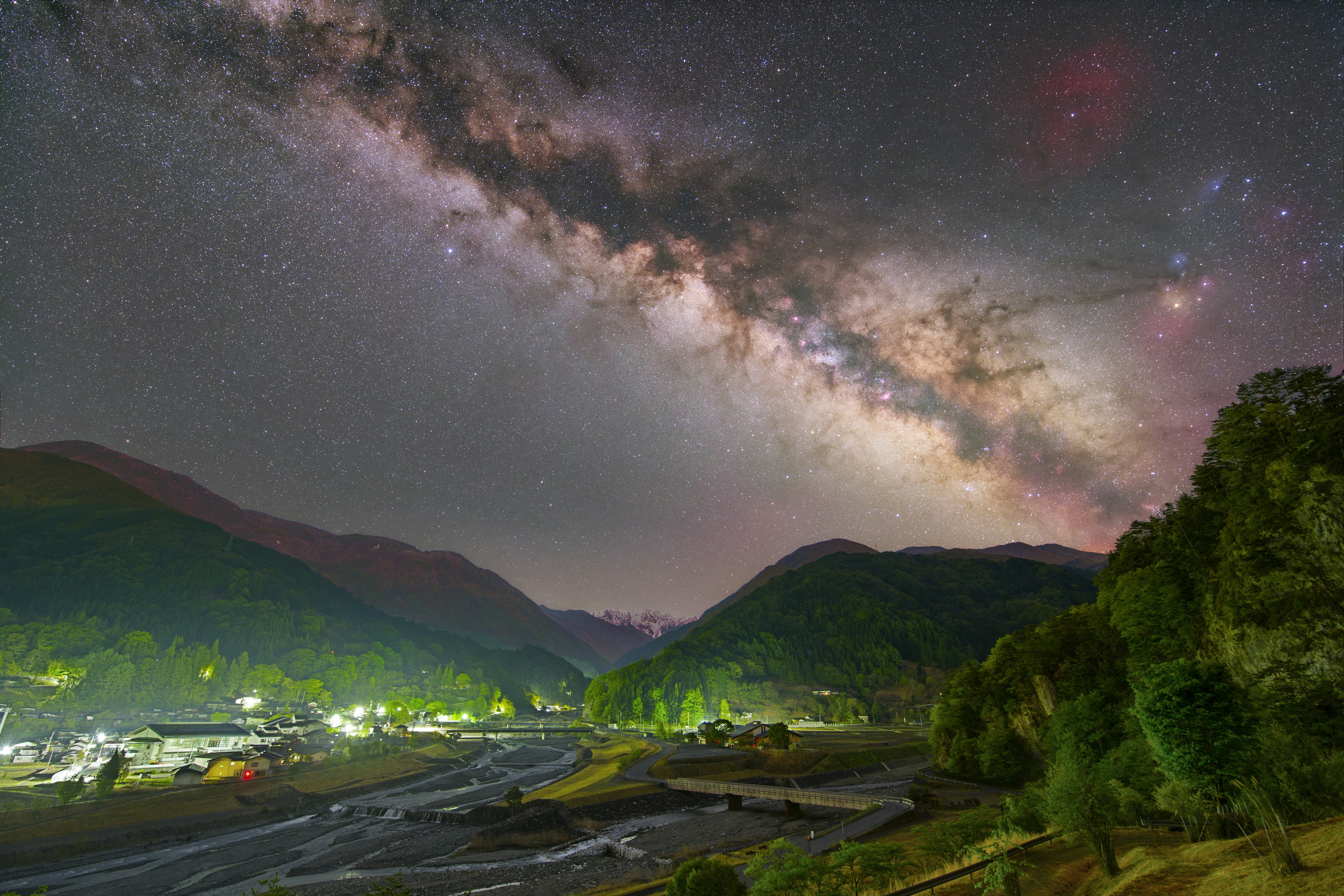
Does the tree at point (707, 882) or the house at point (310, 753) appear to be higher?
the tree at point (707, 882)

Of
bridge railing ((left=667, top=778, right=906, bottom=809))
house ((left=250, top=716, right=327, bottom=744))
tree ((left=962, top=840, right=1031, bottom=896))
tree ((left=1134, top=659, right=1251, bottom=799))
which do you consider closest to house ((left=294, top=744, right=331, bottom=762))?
house ((left=250, top=716, right=327, bottom=744))

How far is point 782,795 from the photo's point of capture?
180 feet

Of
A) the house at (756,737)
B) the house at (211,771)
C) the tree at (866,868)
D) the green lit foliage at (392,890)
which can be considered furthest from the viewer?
the house at (756,737)

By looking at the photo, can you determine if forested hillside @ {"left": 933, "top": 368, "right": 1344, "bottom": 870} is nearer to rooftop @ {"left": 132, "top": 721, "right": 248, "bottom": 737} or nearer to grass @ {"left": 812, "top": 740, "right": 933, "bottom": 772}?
grass @ {"left": 812, "top": 740, "right": 933, "bottom": 772}

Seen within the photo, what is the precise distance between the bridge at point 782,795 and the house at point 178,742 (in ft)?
199

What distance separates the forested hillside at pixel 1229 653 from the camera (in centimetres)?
1900

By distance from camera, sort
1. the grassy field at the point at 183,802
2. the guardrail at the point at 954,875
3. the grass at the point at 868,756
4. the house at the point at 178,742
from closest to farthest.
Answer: the guardrail at the point at 954,875, the grassy field at the point at 183,802, the house at the point at 178,742, the grass at the point at 868,756

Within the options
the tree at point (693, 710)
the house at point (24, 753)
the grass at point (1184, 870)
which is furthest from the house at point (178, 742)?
the tree at point (693, 710)

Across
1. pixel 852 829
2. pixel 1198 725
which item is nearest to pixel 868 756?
pixel 852 829

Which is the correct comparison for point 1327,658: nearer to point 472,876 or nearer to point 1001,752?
point 1001,752

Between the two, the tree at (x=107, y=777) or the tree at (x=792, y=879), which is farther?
the tree at (x=107, y=777)

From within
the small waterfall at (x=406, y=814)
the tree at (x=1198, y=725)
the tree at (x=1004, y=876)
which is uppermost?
the tree at (x=1198, y=725)

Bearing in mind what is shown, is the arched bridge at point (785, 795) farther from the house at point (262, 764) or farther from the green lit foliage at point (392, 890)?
the house at point (262, 764)

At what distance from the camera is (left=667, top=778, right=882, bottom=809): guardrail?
4909cm
